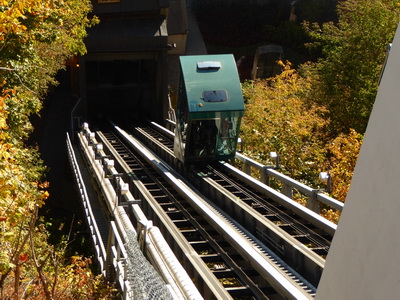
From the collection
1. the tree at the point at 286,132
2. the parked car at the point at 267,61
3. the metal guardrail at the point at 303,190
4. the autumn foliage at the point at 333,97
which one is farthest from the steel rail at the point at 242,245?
the parked car at the point at 267,61

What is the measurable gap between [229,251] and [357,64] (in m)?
18.7

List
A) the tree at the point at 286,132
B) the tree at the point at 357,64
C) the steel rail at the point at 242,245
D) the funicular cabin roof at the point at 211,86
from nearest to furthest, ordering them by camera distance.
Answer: the steel rail at the point at 242,245 < the funicular cabin roof at the point at 211,86 < the tree at the point at 286,132 < the tree at the point at 357,64

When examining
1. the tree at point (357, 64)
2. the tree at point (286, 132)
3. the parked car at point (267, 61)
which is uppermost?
the tree at point (357, 64)

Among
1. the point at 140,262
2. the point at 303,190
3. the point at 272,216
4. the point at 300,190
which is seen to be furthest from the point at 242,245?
the point at 140,262

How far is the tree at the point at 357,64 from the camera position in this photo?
27531mm

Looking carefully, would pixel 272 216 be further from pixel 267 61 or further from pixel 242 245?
pixel 267 61

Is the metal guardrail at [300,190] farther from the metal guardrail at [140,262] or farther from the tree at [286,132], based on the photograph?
the metal guardrail at [140,262]

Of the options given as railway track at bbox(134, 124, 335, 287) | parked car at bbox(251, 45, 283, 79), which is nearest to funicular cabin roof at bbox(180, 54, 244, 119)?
railway track at bbox(134, 124, 335, 287)

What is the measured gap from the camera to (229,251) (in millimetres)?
12055

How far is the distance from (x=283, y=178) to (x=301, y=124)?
10270mm

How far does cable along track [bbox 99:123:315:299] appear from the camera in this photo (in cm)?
972

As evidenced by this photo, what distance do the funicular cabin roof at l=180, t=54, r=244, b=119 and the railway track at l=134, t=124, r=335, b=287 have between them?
5.86ft

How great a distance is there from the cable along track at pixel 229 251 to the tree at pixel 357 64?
527 inches

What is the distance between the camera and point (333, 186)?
19641 millimetres
